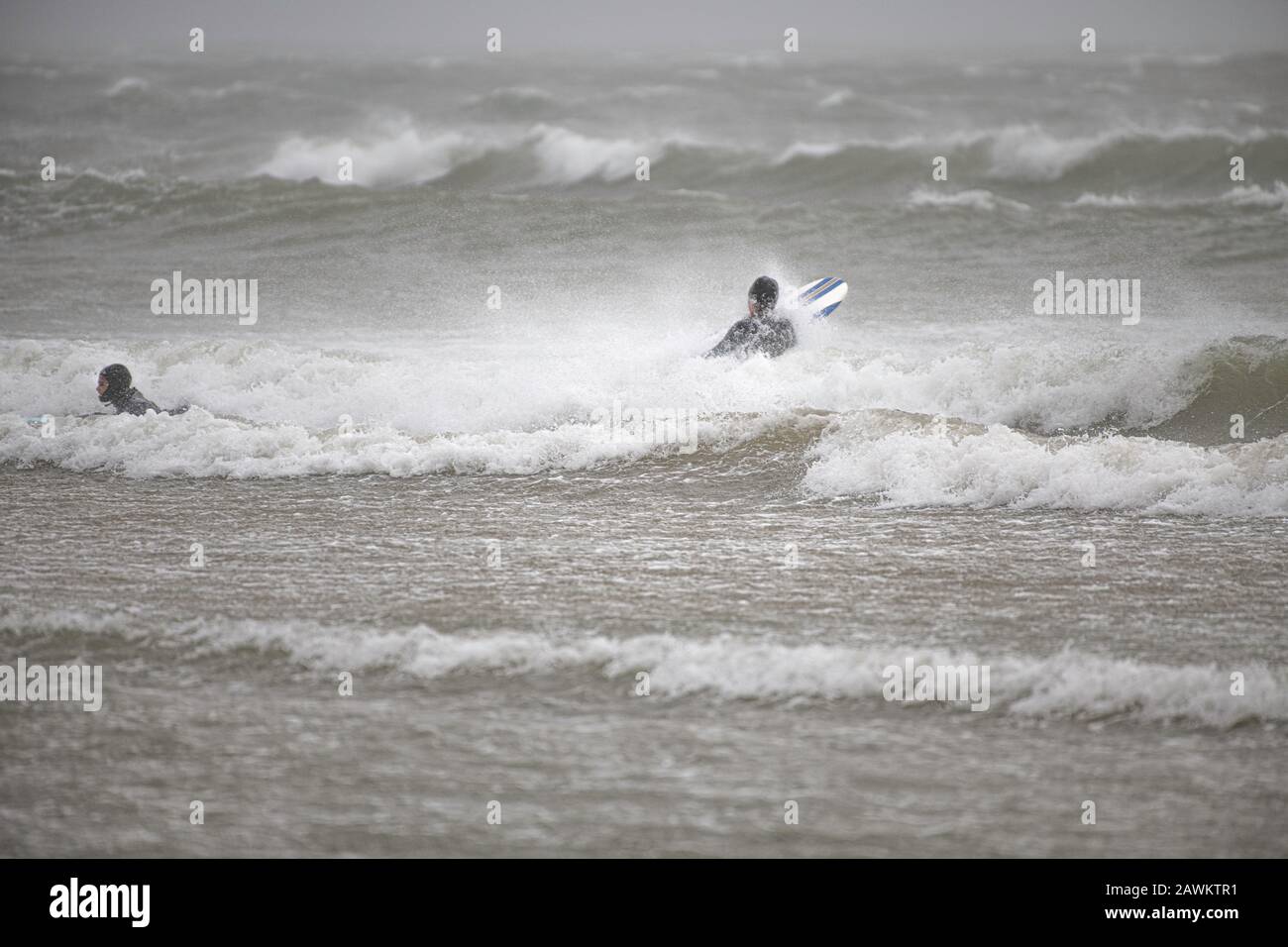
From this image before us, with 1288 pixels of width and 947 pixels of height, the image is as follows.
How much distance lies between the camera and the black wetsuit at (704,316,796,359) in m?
11.1

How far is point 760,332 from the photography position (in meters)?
11.2

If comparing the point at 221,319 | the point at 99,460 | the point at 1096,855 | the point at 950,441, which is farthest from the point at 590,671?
the point at 221,319

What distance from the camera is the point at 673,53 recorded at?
213ft

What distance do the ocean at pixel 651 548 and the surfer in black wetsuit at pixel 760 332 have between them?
0.26 meters

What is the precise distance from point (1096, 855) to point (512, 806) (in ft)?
5.79

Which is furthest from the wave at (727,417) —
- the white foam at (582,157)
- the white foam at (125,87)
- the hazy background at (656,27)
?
the hazy background at (656,27)

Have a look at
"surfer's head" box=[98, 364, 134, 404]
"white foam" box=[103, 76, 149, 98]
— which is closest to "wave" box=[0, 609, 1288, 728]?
"surfer's head" box=[98, 364, 134, 404]

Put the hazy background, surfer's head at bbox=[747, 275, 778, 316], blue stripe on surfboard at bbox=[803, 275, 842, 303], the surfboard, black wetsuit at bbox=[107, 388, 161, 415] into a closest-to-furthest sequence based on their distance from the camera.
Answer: black wetsuit at bbox=[107, 388, 161, 415] < surfer's head at bbox=[747, 275, 778, 316] < the surfboard < blue stripe on surfboard at bbox=[803, 275, 842, 303] < the hazy background

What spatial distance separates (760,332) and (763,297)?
0.35 m

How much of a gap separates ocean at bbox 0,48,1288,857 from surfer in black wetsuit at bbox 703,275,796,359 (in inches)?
10.3

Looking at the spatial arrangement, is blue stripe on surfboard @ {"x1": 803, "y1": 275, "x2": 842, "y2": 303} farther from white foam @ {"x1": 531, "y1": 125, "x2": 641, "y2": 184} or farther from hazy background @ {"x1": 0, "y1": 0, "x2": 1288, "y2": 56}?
hazy background @ {"x1": 0, "y1": 0, "x2": 1288, "y2": 56}

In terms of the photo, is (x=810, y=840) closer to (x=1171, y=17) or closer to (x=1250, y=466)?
(x=1250, y=466)

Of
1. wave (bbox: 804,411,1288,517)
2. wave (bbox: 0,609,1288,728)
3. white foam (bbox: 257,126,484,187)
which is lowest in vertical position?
wave (bbox: 0,609,1288,728)

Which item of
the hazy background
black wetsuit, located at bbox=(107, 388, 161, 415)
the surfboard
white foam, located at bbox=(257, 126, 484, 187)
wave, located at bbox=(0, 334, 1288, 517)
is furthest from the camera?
the hazy background
